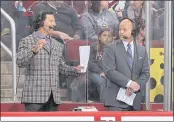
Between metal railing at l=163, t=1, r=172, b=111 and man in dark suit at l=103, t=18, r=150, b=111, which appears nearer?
man in dark suit at l=103, t=18, r=150, b=111

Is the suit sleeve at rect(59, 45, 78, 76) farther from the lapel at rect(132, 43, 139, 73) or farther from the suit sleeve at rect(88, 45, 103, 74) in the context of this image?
the lapel at rect(132, 43, 139, 73)

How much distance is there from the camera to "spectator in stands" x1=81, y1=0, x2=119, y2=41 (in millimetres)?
6746

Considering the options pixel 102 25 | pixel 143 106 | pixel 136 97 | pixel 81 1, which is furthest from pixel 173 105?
pixel 81 1

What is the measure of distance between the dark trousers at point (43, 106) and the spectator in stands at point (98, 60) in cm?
78

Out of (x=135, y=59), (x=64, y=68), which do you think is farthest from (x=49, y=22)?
(x=135, y=59)

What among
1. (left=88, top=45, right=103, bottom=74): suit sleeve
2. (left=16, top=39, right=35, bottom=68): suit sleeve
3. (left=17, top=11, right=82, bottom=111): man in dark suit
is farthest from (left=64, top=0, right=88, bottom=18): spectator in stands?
(left=16, top=39, right=35, bottom=68): suit sleeve

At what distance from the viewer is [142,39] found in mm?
6711

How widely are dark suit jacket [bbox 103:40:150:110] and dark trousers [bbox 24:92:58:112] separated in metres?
0.65

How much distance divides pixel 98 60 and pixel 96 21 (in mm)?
536

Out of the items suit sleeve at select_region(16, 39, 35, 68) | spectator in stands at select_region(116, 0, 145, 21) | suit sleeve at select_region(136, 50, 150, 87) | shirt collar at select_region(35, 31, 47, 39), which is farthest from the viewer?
spectator in stands at select_region(116, 0, 145, 21)

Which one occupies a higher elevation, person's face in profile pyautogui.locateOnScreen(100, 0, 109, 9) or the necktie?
person's face in profile pyautogui.locateOnScreen(100, 0, 109, 9)

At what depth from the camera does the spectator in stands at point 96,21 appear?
675 centimetres

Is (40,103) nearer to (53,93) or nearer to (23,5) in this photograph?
(53,93)

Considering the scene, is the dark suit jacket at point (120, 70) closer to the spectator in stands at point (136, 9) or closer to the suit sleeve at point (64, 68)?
the suit sleeve at point (64, 68)
